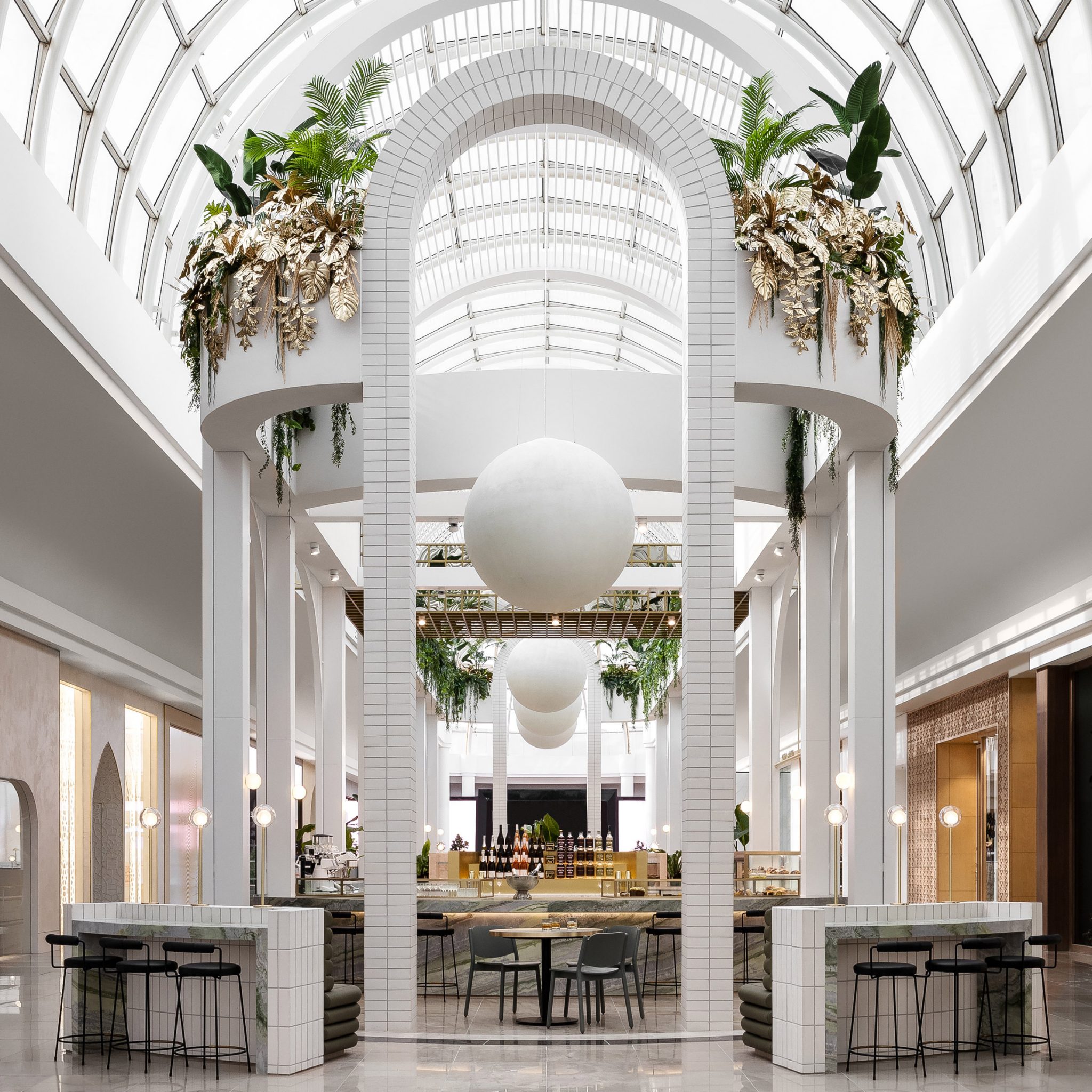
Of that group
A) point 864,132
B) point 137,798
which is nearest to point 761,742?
point 137,798

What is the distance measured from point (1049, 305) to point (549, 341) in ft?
59.1

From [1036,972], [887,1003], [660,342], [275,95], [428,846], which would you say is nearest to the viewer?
[887,1003]

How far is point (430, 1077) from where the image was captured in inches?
366

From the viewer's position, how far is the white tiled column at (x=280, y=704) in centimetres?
1733

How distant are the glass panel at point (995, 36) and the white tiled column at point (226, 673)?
9230 mm

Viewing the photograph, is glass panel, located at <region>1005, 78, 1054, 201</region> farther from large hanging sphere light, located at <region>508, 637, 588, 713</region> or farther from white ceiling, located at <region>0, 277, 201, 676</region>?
large hanging sphere light, located at <region>508, 637, 588, 713</region>

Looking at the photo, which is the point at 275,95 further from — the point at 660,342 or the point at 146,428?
the point at 660,342

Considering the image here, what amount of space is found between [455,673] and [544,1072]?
1228 inches

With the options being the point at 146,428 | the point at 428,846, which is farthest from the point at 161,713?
the point at 146,428

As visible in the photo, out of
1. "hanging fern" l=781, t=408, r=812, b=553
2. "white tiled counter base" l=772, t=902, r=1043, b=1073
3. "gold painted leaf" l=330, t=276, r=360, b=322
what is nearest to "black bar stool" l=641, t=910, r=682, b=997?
"white tiled counter base" l=772, t=902, r=1043, b=1073

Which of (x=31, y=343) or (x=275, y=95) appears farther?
(x=275, y=95)

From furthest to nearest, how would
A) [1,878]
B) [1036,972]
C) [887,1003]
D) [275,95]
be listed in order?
1. [1,878]
2. [275,95]
3. [1036,972]
4. [887,1003]

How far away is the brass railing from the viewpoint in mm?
24547

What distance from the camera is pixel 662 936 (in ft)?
49.4
